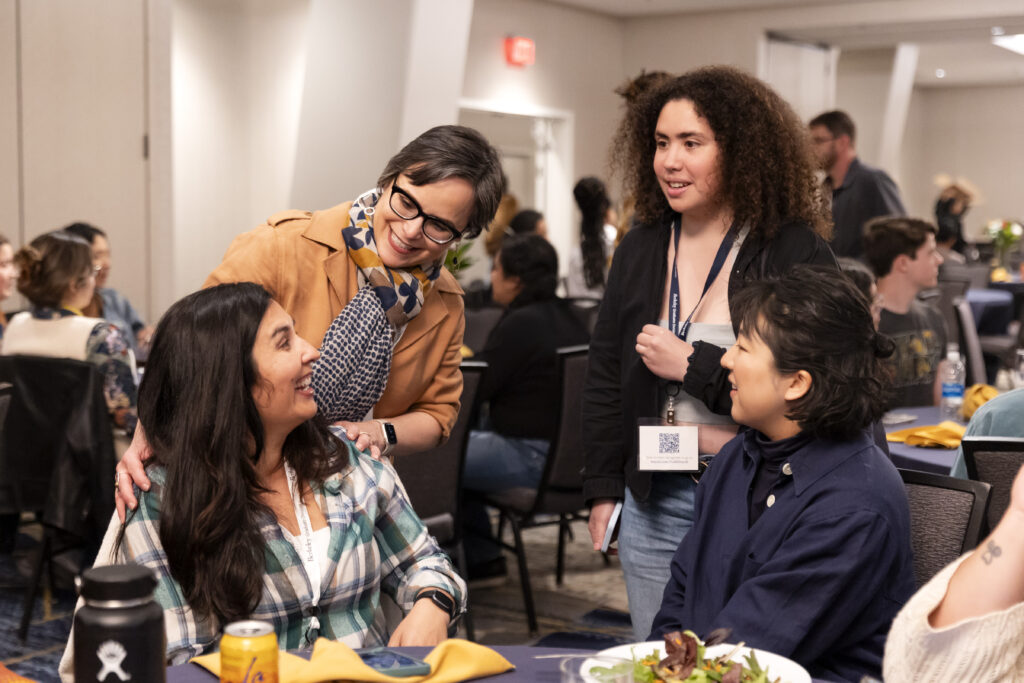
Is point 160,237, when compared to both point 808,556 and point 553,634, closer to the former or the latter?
point 553,634

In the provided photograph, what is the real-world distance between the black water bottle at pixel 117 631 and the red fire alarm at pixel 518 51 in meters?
9.52

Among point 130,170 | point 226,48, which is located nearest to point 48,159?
point 130,170

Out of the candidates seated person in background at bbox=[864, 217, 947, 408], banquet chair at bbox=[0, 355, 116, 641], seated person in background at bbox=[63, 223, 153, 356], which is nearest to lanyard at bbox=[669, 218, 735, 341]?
seated person in background at bbox=[864, 217, 947, 408]

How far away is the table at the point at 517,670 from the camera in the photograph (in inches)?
54.4

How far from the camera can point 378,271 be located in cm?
208

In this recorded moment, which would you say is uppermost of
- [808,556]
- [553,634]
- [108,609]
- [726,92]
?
[726,92]

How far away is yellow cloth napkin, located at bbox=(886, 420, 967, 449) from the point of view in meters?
3.08

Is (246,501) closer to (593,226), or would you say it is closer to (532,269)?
(532,269)

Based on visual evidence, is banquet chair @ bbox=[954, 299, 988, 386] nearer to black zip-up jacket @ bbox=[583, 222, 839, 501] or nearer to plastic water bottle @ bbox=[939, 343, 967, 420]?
plastic water bottle @ bbox=[939, 343, 967, 420]

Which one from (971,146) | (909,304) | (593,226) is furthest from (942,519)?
(971,146)

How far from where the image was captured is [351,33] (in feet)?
23.4

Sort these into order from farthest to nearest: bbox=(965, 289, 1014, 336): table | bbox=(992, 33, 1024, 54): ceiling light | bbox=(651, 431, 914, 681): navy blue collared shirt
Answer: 1. bbox=(992, 33, 1024, 54): ceiling light
2. bbox=(965, 289, 1014, 336): table
3. bbox=(651, 431, 914, 681): navy blue collared shirt

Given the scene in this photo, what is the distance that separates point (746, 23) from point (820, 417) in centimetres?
997

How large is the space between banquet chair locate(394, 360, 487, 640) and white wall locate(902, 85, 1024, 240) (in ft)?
59.3
